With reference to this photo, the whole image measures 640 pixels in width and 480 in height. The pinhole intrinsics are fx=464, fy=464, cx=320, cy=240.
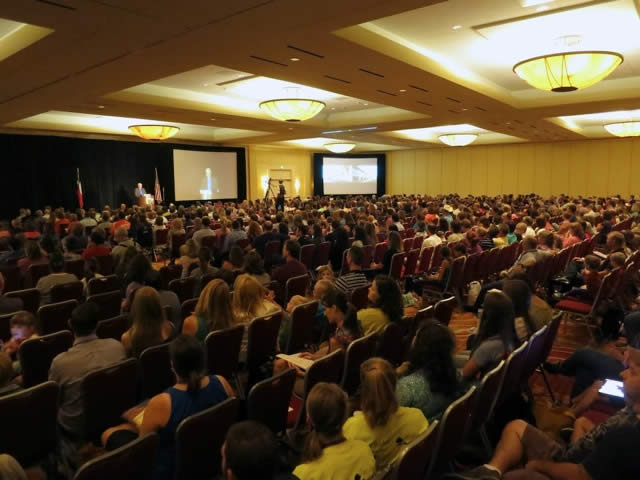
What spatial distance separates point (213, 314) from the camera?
12.7ft

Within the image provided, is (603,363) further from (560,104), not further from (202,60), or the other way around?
(560,104)

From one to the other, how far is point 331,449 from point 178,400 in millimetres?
912

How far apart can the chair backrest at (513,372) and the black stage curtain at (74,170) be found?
1788cm

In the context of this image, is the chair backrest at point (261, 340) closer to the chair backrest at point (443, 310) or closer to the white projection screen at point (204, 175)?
the chair backrest at point (443, 310)

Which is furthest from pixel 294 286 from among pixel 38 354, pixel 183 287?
pixel 38 354

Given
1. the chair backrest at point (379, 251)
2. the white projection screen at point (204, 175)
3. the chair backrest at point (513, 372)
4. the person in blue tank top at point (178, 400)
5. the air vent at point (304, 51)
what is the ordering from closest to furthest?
the person in blue tank top at point (178, 400), the chair backrest at point (513, 372), the air vent at point (304, 51), the chair backrest at point (379, 251), the white projection screen at point (204, 175)

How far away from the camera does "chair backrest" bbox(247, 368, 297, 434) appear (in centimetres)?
260

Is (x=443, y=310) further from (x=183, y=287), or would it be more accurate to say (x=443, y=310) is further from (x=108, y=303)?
(x=108, y=303)

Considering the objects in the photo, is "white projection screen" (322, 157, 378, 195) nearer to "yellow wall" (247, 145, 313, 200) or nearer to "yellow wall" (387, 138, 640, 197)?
"yellow wall" (247, 145, 313, 200)

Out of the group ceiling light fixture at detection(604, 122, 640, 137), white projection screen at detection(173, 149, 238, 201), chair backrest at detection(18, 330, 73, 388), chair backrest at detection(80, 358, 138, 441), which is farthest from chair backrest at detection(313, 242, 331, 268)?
white projection screen at detection(173, 149, 238, 201)

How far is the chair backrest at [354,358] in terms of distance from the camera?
3.25 metres

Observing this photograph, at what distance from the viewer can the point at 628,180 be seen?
849 inches

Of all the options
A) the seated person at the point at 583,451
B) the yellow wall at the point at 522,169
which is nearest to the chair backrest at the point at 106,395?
the seated person at the point at 583,451

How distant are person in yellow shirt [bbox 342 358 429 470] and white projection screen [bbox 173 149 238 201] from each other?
19584mm
